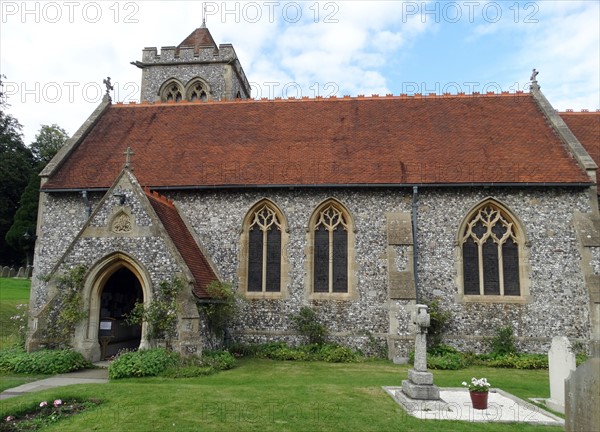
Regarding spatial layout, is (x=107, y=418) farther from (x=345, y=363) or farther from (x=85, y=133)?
(x=85, y=133)

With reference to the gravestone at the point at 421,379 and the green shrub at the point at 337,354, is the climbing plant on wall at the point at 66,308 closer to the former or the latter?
the green shrub at the point at 337,354

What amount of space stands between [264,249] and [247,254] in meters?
0.60

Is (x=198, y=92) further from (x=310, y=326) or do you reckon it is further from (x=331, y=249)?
(x=310, y=326)

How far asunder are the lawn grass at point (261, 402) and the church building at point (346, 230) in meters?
2.42

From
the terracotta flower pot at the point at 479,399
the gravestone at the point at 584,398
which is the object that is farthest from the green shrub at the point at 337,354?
the gravestone at the point at 584,398

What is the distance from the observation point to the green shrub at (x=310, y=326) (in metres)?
14.6

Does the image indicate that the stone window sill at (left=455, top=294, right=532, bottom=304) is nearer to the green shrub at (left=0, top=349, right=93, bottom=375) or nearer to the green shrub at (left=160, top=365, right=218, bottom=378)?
the green shrub at (left=160, top=365, right=218, bottom=378)

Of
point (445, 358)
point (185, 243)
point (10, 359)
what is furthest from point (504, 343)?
point (10, 359)

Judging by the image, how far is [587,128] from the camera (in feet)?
60.1

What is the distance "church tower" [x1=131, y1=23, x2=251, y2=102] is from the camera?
2492 centimetres

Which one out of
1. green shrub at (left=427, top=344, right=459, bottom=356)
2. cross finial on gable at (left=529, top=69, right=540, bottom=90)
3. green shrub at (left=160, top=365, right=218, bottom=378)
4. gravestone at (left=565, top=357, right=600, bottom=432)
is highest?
cross finial on gable at (left=529, top=69, right=540, bottom=90)

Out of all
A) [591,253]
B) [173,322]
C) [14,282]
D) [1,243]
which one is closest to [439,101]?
[591,253]

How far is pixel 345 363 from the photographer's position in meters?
13.8

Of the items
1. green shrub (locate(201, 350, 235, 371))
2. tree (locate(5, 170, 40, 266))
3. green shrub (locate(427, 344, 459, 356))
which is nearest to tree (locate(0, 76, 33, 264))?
tree (locate(5, 170, 40, 266))
